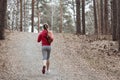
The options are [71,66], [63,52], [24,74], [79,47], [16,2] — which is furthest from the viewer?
[16,2]

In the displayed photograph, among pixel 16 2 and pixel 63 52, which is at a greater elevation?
pixel 16 2

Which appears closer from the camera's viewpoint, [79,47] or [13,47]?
[13,47]

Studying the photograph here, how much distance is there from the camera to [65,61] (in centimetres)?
1585

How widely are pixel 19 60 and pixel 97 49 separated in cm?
656

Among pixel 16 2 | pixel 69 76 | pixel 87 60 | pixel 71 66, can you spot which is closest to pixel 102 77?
pixel 69 76

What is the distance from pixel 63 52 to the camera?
18.8 meters

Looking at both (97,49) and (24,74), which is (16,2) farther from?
(24,74)

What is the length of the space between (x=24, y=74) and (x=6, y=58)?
396 centimetres

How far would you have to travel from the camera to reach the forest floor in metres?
12.4

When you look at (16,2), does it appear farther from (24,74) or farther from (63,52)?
(24,74)

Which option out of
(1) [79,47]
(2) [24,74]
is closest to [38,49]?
(1) [79,47]

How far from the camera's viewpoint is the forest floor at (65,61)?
12.4 metres

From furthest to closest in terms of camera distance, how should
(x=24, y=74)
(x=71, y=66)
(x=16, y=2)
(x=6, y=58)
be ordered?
1. (x=16, y=2)
2. (x=6, y=58)
3. (x=71, y=66)
4. (x=24, y=74)

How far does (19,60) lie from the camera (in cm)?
1545
